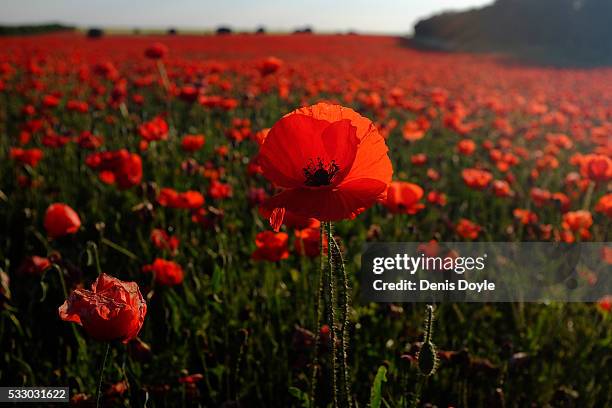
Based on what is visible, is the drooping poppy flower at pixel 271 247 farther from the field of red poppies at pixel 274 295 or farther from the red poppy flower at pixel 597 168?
the red poppy flower at pixel 597 168

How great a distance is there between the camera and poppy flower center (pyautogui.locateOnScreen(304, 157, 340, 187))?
122cm

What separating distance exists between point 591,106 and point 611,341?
6315mm

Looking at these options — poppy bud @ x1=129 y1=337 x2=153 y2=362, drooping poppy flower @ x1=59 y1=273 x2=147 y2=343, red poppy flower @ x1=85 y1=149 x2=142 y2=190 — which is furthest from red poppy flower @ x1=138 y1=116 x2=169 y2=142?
drooping poppy flower @ x1=59 y1=273 x2=147 y2=343

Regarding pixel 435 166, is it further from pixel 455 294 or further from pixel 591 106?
pixel 591 106

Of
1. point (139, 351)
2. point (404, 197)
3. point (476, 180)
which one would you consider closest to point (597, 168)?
point (476, 180)

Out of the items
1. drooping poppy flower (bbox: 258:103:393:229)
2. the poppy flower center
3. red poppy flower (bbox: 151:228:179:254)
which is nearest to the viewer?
drooping poppy flower (bbox: 258:103:393:229)

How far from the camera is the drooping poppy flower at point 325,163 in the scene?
1104mm

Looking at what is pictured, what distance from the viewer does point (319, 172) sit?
1234mm

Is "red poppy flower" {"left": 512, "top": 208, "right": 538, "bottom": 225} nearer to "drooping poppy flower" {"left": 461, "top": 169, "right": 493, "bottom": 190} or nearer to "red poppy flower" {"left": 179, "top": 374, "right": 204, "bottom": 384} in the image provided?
"drooping poppy flower" {"left": 461, "top": 169, "right": 493, "bottom": 190}

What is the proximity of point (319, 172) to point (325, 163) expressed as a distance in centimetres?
3

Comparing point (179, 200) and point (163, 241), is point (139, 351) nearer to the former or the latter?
point (163, 241)

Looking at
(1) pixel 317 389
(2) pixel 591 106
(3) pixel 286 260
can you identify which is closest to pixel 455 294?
(1) pixel 317 389

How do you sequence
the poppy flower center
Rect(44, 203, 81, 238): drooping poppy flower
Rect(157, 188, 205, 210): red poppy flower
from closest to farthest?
the poppy flower center → Rect(44, 203, 81, 238): drooping poppy flower → Rect(157, 188, 205, 210): red poppy flower

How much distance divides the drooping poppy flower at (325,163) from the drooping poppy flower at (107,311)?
14.0 inches
